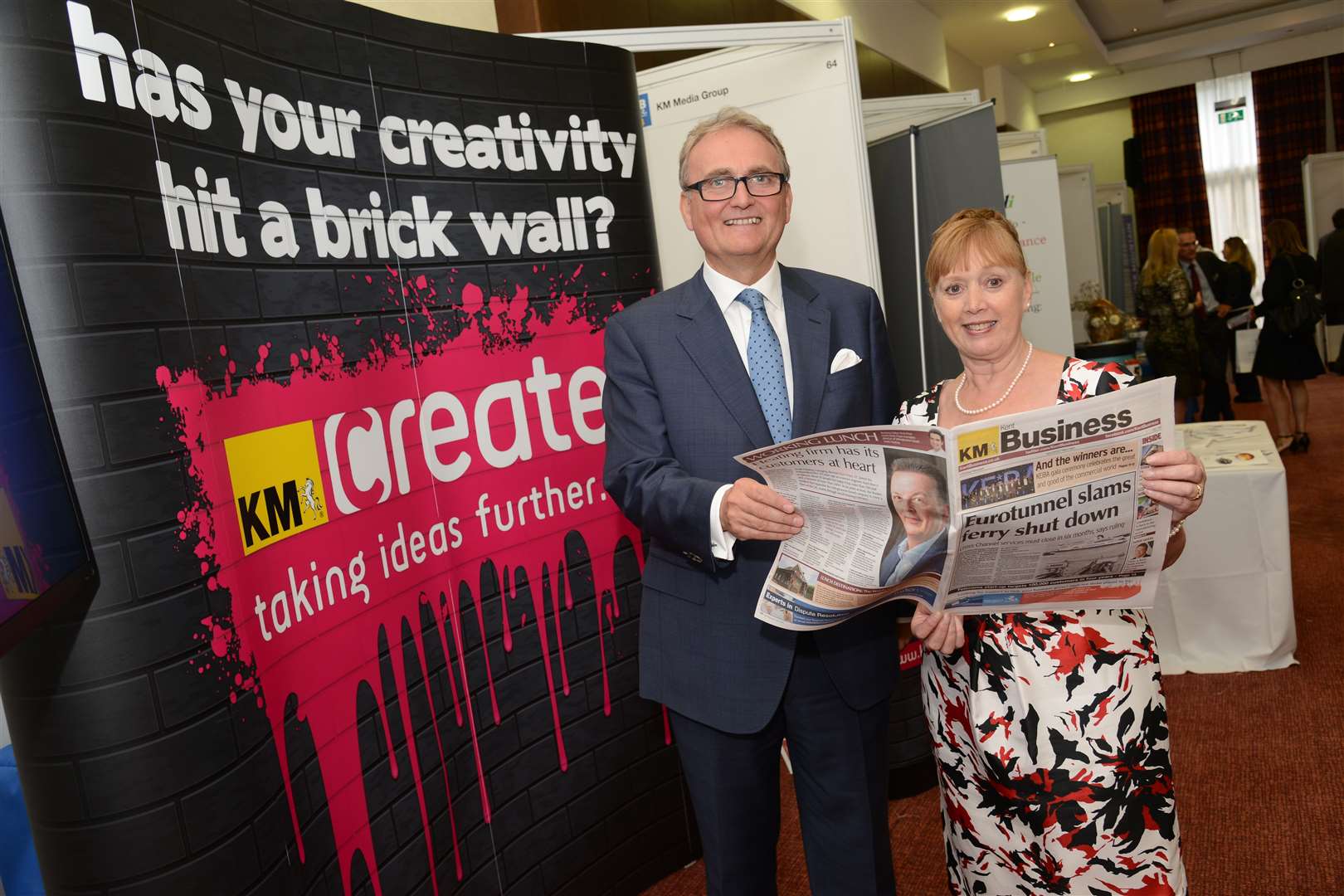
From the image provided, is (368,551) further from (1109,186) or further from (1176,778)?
(1109,186)

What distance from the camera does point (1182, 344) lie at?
22.4ft

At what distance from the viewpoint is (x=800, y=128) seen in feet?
9.00

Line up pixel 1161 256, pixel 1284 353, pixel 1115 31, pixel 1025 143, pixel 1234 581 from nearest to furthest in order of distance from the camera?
pixel 1234 581, pixel 1284 353, pixel 1161 256, pixel 1025 143, pixel 1115 31

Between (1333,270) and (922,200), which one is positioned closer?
(922,200)

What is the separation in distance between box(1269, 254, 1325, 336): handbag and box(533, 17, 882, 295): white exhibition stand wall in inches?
175

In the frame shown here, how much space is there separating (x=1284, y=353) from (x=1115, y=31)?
19.9ft

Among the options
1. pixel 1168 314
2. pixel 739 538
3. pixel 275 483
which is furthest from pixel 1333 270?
pixel 275 483

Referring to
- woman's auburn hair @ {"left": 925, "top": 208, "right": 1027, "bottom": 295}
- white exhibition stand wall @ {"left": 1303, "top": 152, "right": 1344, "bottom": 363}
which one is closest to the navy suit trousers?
woman's auburn hair @ {"left": 925, "top": 208, "right": 1027, "bottom": 295}

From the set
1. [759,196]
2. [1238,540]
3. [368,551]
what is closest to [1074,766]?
[759,196]

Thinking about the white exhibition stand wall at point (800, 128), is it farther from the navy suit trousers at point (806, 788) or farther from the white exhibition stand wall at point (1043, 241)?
the white exhibition stand wall at point (1043, 241)

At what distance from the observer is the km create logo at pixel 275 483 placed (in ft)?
4.32

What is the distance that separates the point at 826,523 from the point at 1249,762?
211 cm

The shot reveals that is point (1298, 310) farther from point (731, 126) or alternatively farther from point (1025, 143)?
point (731, 126)

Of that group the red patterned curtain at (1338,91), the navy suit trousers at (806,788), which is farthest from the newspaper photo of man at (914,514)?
the red patterned curtain at (1338,91)
